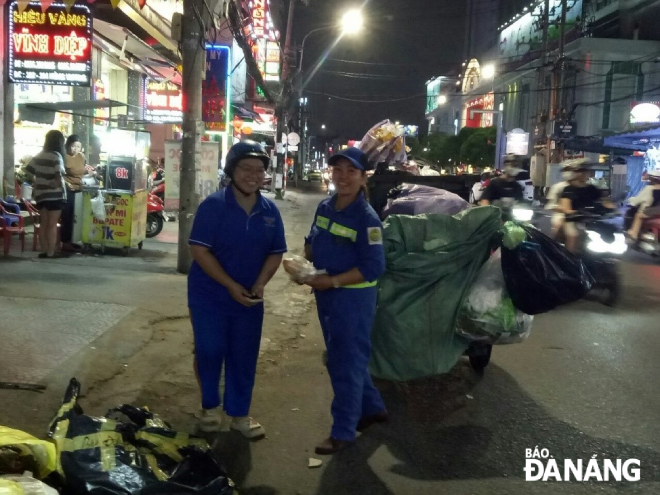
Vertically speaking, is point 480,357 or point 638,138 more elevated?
point 638,138

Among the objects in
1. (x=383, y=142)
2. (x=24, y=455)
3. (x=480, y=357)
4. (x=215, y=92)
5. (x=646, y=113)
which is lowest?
(x=480, y=357)

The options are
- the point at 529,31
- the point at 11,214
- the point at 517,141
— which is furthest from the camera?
the point at 529,31

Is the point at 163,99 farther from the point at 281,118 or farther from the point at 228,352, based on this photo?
the point at 228,352

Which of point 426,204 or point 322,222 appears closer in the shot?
point 322,222

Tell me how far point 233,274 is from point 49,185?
6.20m

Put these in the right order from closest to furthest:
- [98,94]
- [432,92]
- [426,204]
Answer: [426,204]
[98,94]
[432,92]

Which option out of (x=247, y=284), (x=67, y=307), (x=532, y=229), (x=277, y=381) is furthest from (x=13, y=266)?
(x=532, y=229)

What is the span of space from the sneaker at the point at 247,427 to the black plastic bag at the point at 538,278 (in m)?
1.95

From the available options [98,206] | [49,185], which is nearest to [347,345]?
[49,185]

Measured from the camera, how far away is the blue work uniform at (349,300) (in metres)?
3.84

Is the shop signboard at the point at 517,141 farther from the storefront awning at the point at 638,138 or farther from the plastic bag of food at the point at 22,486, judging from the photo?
the plastic bag of food at the point at 22,486

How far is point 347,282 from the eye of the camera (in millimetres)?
3764

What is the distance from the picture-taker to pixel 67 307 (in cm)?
667

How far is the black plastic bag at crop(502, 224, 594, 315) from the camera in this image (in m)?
4.66
